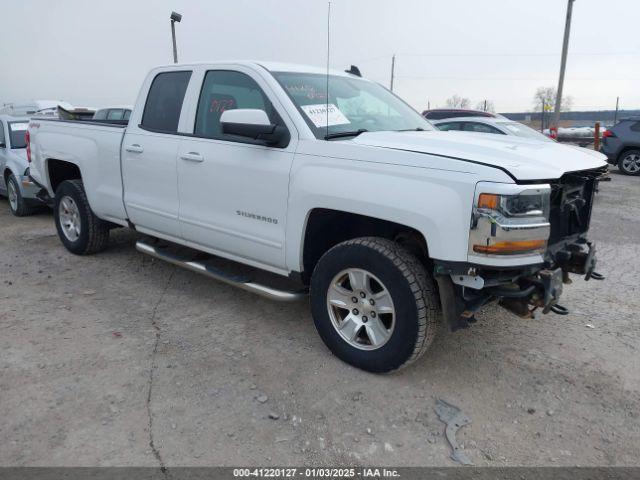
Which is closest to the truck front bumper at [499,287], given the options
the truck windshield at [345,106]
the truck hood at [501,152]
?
the truck hood at [501,152]

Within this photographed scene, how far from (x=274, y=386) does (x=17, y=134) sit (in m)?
7.54

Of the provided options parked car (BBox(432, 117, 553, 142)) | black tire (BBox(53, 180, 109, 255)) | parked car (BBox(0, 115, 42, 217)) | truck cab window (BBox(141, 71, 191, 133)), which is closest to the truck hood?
truck cab window (BBox(141, 71, 191, 133))

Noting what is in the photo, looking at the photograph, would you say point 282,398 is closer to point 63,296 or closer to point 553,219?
point 553,219

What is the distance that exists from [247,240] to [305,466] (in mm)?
1757

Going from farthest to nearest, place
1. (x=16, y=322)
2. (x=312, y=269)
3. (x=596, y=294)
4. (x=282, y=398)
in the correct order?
(x=596, y=294), (x=16, y=322), (x=312, y=269), (x=282, y=398)

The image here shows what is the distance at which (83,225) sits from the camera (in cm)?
565

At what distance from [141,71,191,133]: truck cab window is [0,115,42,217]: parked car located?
13.7ft

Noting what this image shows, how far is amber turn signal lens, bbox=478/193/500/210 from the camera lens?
8.79ft

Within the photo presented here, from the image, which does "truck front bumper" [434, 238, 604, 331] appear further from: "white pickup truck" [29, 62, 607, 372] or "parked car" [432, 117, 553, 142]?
"parked car" [432, 117, 553, 142]

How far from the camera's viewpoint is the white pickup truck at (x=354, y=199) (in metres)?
2.81

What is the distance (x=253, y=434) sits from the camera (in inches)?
109

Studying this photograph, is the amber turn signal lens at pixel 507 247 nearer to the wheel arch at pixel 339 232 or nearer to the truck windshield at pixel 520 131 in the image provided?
the wheel arch at pixel 339 232

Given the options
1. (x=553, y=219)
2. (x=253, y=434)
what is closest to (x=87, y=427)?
(x=253, y=434)

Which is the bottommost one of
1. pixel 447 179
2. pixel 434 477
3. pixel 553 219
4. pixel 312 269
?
pixel 434 477
